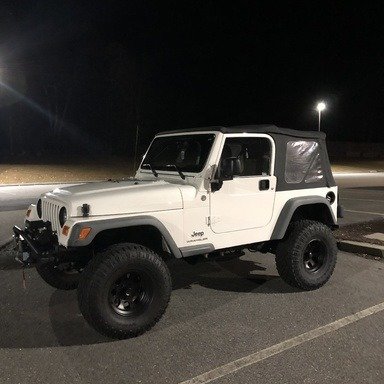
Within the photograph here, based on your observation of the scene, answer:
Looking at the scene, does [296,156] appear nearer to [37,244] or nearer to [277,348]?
[277,348]

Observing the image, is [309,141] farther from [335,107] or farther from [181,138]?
[335,107]

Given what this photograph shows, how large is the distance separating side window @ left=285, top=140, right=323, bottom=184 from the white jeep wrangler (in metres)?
0.01

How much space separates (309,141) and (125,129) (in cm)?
4651

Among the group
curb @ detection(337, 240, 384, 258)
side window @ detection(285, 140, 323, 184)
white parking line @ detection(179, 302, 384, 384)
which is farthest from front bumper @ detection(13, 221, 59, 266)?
curb @ detection(337, 240, 384, 258)

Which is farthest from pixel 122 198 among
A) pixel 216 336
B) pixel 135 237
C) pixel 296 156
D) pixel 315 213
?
pixel 315 213

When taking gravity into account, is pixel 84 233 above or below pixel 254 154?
below

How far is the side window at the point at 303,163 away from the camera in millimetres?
5141

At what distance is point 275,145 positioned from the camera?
4996 mm

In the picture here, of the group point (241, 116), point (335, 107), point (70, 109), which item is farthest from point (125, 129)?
point (335, 107)

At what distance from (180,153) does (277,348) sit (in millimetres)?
2344

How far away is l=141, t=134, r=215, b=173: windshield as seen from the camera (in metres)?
4.64

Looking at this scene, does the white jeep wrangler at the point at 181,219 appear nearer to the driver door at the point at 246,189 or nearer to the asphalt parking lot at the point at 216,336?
the driver door at the point at 246,189

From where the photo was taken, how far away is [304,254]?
5262 mm

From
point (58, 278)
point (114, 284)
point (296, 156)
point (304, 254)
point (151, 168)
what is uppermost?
point (296, 156)
